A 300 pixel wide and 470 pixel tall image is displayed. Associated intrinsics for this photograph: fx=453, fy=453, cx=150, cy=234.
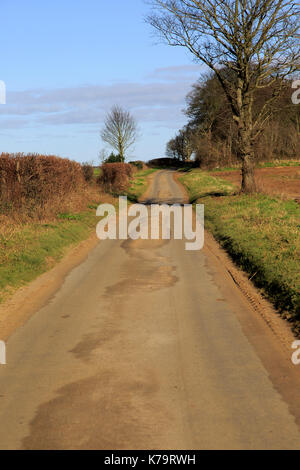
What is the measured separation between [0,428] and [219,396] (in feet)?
7.69

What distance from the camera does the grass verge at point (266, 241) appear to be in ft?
28.7

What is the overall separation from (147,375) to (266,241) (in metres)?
8.32

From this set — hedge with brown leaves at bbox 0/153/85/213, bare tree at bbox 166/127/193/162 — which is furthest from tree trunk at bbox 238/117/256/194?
bare tree at bbox 166/127/193/162

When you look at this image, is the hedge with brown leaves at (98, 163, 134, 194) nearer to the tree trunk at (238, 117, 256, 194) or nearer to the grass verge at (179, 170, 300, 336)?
the tree trunk at (238, 117, 256, 194)

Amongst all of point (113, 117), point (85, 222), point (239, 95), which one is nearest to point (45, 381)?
point (85, 222)

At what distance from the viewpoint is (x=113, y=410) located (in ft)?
15.5

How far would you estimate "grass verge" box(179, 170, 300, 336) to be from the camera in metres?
8.75

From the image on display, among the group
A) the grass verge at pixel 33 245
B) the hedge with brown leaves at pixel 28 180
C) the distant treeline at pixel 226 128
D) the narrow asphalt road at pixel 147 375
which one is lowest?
the narrow asphalt road at pixel 147 375

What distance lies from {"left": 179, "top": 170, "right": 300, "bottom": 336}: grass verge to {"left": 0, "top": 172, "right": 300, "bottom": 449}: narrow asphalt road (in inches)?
30.8

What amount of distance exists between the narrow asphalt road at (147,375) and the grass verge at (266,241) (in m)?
0.78

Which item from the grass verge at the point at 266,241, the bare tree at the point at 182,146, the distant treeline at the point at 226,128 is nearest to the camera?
the grass verge at the point at 266,241

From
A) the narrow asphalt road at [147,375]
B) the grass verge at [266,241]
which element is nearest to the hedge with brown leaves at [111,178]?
the grass verge at [266,241]

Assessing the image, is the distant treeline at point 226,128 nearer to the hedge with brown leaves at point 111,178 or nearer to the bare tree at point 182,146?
the hedge with brown leaves at point 111,178

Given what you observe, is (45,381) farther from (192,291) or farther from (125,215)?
(125,215)
